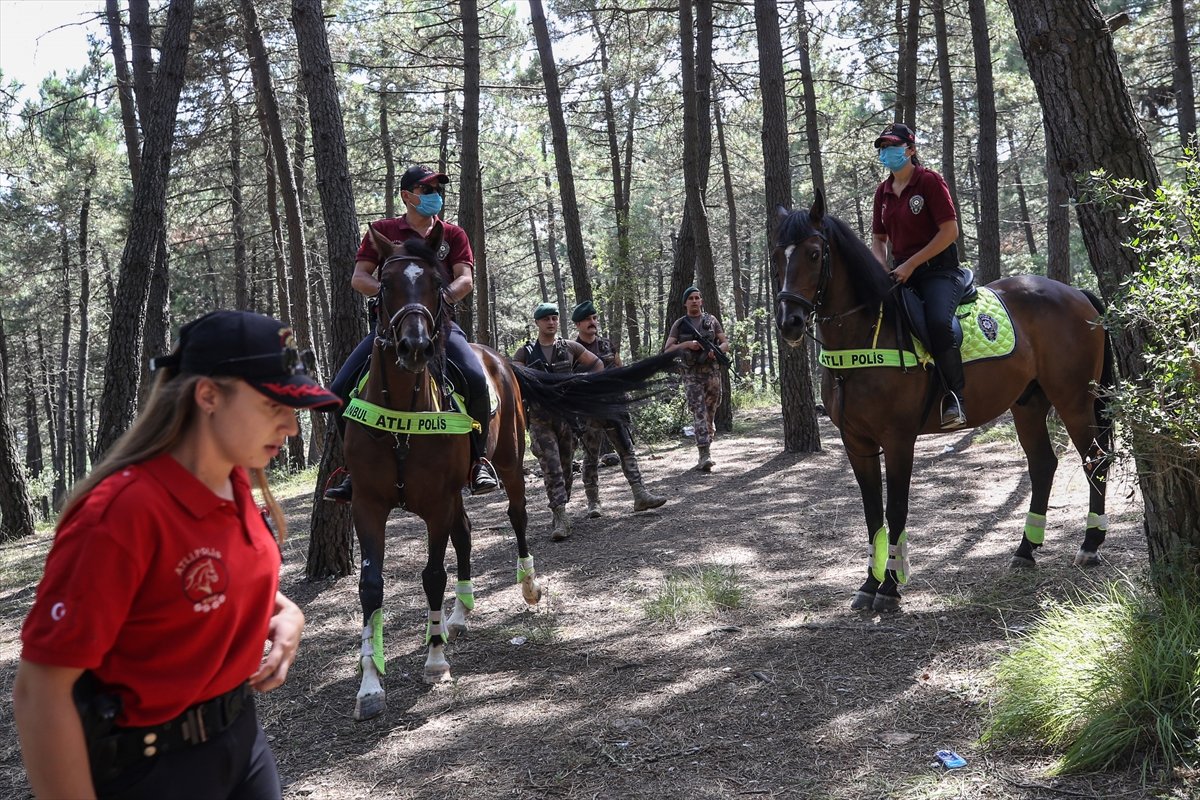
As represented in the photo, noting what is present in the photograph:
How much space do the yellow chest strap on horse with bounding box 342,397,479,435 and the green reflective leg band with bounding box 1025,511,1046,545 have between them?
4558 millimetres

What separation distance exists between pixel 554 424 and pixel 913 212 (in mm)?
5182

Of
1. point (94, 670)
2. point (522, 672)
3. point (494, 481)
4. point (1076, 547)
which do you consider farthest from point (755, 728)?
point (1076, 547)

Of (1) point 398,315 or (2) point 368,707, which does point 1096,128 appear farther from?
(2) point 368,707

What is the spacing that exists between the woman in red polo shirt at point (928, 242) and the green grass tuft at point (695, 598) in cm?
204

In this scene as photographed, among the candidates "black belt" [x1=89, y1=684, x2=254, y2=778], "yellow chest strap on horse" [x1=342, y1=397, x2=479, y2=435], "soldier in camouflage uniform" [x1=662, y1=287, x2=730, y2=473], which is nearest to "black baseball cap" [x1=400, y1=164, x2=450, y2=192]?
"yellow chest strap on horse" [x1=342, y1=397, x2=479, y2=435]

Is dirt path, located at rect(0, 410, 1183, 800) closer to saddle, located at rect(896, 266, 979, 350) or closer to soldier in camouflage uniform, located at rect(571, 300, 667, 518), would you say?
soldier in camouflage uniform, located at rect(571, 300, 667, 518)

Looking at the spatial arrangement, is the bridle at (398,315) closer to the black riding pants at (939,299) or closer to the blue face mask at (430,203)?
the blue face mask at (430,203)

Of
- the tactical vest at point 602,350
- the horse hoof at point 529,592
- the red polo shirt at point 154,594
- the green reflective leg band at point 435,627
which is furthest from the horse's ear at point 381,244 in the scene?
the tactical vest at point 602,350

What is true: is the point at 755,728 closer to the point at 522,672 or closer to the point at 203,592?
the point at 522,672

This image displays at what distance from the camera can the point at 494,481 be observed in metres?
6.52

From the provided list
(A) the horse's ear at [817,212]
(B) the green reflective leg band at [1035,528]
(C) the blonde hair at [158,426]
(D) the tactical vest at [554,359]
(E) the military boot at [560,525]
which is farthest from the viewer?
(D) the tactical vest at [554,359]

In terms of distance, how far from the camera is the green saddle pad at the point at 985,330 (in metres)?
7.11

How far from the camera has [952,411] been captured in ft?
22.4

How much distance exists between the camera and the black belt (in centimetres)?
197
